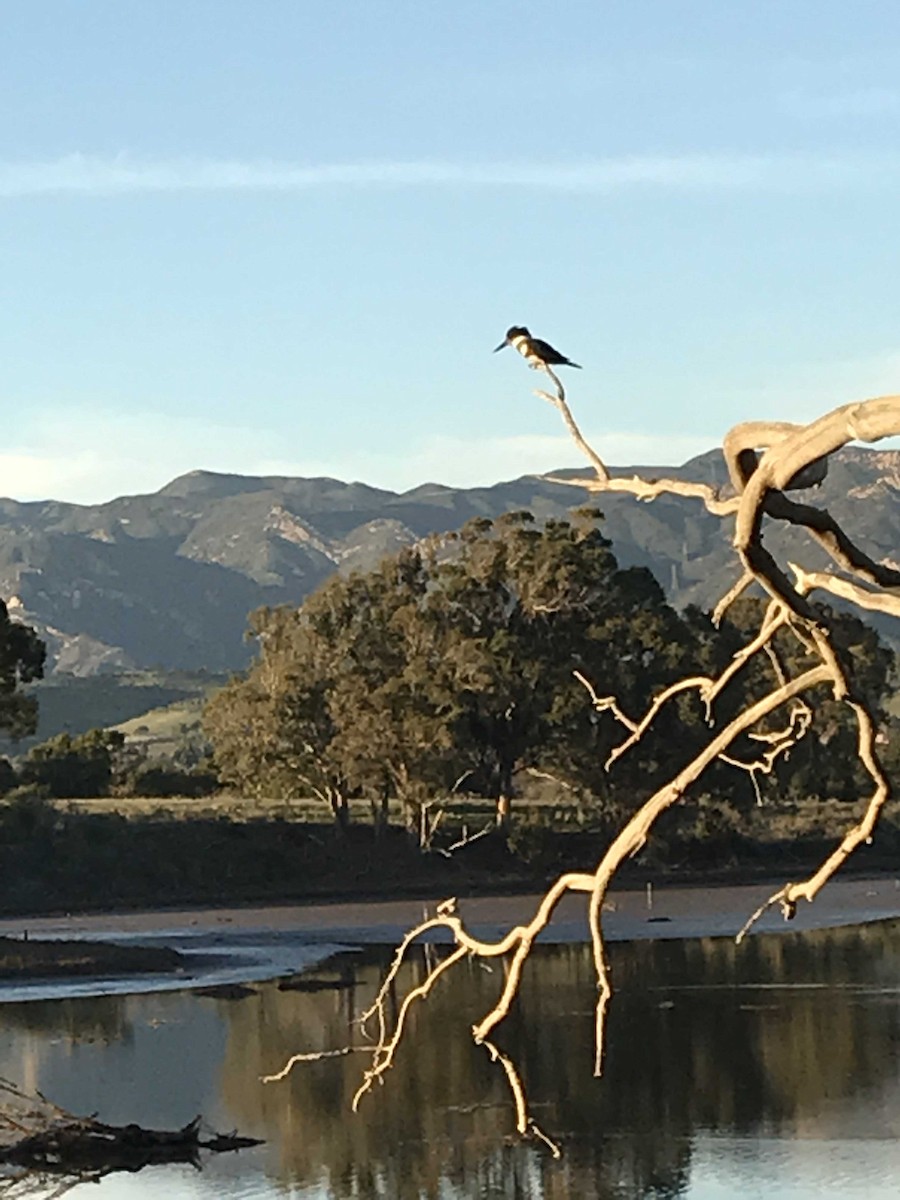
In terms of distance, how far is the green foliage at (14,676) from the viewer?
48125 millimetres

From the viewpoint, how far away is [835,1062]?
2753 centimetres

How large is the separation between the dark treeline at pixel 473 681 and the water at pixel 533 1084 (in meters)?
16.5

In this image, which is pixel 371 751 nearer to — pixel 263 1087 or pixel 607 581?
pixel 607 581

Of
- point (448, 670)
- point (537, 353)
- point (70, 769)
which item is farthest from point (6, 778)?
point (537, 353)

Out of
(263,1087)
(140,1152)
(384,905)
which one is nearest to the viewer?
(140,1152)

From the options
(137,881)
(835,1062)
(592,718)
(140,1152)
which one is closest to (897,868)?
(592,718)

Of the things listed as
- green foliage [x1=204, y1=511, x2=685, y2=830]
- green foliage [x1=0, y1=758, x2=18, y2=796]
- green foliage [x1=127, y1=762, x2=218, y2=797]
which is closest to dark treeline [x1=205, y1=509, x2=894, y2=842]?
green foliage [x1=204, y1=511, x2=685, y2=830]

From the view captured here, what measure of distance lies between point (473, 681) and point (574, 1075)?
1153 inches

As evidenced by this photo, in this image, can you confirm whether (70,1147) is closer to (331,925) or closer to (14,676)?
(331,925)

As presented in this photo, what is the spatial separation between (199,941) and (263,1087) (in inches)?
716

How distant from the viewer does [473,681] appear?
5625cm

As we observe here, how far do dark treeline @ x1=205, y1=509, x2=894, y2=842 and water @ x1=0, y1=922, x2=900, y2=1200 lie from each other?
54.1 ft

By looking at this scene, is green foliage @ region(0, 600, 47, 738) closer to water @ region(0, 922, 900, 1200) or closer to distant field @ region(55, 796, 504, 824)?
distant field @ region(55, 796, 504, 824)

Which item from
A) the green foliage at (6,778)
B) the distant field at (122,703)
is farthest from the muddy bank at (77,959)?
the distant field at (122,703)
